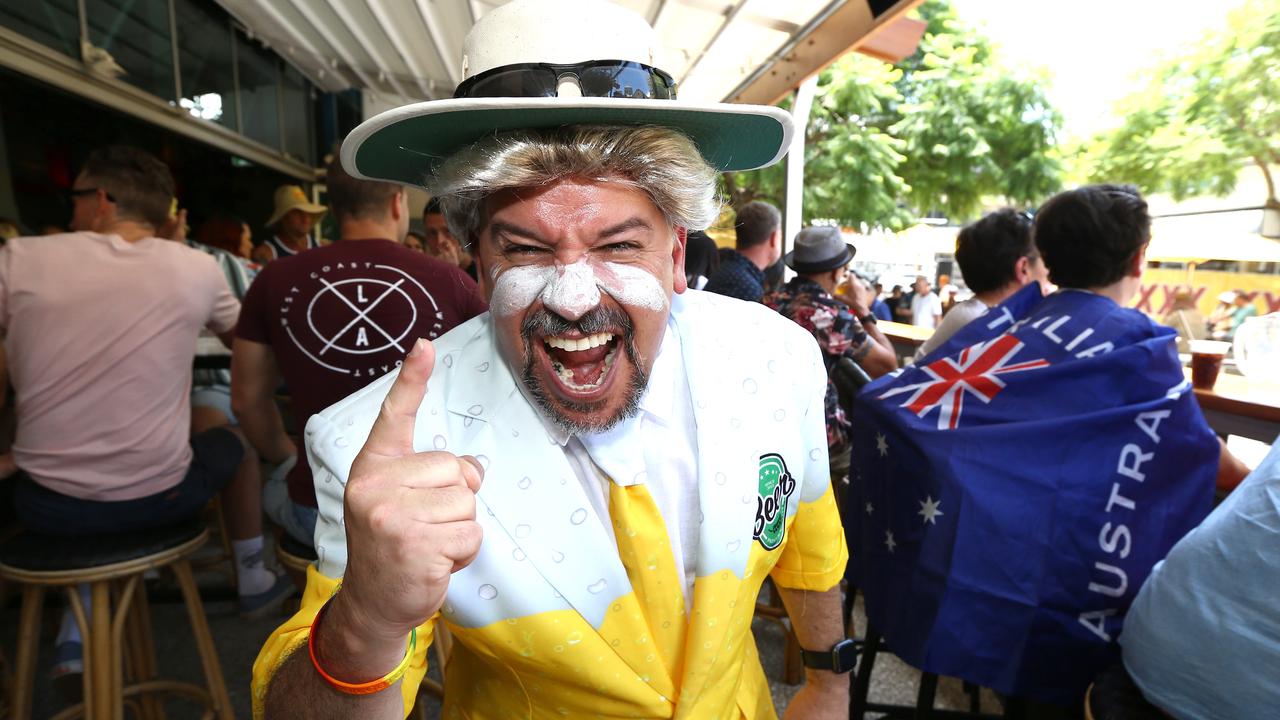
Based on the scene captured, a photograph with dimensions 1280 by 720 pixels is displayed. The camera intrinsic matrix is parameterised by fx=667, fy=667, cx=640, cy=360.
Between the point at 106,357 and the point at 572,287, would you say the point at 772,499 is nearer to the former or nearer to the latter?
the point at 572,287

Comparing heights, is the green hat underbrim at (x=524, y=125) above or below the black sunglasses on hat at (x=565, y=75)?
below

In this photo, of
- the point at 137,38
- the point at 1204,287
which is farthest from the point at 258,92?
the point at 1204,287

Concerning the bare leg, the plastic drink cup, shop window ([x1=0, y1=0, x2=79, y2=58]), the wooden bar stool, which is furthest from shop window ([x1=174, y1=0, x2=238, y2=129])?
the plastic drink cup


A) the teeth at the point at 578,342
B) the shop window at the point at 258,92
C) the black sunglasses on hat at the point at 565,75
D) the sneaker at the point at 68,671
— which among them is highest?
the shop window at the point at 258,92

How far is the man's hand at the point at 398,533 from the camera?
2.64ft

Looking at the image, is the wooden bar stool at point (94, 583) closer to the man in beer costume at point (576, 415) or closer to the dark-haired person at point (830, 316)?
the man in beer costume at point (576, 415)

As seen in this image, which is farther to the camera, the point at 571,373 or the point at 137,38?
the point at 137,38

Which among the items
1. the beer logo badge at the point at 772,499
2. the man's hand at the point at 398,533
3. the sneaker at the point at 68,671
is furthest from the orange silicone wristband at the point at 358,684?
the sneaker at the point at 68,671

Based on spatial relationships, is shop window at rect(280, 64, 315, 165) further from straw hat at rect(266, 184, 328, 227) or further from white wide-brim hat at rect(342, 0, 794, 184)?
white wide-brim hat at rect(342, 0, 794, 184)

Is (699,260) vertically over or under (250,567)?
over

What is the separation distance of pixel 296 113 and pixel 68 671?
835cm

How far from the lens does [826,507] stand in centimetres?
154

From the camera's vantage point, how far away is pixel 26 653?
2.03 m

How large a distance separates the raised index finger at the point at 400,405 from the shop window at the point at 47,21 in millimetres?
5018
